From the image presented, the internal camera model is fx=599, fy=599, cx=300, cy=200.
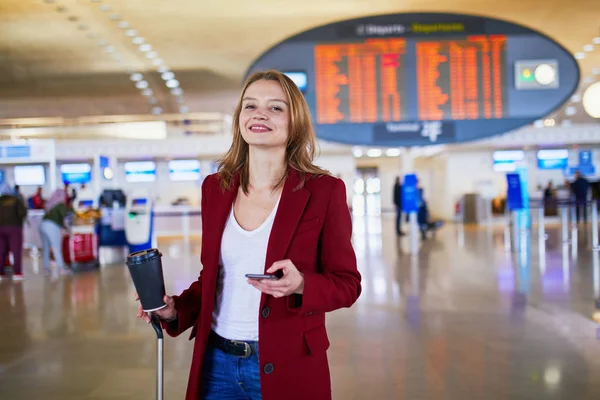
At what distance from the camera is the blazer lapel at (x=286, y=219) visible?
57.6 inches

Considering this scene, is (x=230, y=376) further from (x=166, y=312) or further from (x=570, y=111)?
(x=570, y=111)

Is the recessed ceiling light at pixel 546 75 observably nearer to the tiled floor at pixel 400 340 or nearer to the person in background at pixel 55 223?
the tiled floor at pixel 400 340

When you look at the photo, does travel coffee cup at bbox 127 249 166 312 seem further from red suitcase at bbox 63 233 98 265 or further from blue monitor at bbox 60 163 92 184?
blue monitor at bbox 60 163 92 184

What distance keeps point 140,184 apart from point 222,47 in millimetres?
15341

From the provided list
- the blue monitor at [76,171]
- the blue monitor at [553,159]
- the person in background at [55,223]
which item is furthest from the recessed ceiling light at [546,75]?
the blue monitor at [553,159]

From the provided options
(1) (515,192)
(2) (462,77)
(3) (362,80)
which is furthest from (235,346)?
(1) (515,192)

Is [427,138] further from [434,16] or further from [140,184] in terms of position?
[140,184]

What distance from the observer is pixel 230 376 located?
5.08 feet

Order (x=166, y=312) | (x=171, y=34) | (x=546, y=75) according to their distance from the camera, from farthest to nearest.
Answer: (x=171, y=34), (x=546, y=75), (x=166, y=312)

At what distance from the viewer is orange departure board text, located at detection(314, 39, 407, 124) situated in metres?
6.27

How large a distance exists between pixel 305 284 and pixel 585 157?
23080 millimetres

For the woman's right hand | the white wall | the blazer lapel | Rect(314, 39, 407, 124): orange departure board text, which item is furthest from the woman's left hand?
the white wall

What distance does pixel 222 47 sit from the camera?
9.65m

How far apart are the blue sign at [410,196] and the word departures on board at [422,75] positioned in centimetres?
412
